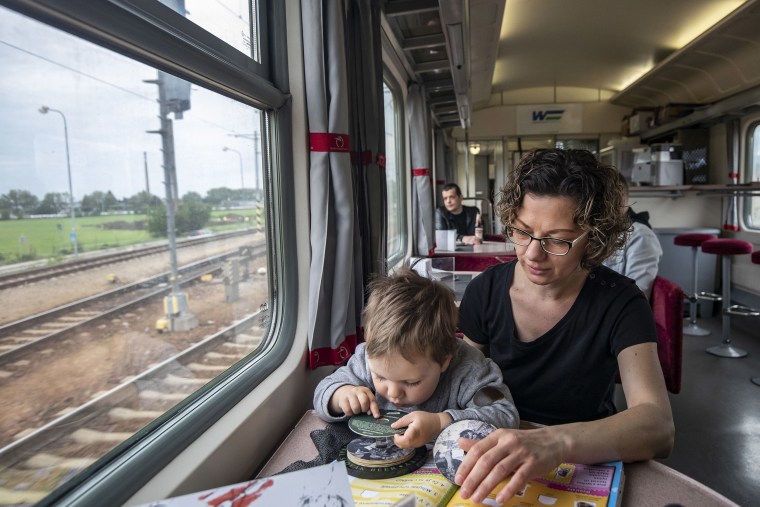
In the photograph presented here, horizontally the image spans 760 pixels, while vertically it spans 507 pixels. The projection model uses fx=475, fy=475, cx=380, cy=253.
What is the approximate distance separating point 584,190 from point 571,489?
2.62 feet

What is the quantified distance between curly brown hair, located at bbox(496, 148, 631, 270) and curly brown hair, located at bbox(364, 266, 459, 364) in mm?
397

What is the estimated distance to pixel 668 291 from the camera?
243 centimetres

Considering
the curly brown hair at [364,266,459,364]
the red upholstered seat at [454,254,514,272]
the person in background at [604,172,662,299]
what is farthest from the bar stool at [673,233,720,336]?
the curly brown hair at [364,266,459,364]

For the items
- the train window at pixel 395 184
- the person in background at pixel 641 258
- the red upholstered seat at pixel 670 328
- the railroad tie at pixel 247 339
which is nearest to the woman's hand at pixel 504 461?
the railroad tie at pixel 247 339

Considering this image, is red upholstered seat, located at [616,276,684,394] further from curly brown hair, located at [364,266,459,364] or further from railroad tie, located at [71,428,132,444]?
railroad tie, located at [71,428,132,444]

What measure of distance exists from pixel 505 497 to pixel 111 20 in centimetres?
113

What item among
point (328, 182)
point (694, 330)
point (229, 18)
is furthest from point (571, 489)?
point (694, 330)

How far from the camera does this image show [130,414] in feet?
3.65

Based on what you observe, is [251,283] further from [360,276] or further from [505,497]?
[505,497]

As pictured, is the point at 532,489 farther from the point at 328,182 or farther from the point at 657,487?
the point at 328,182

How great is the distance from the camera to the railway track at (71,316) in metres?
→ 0.83

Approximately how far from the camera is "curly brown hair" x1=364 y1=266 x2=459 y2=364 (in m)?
1.14

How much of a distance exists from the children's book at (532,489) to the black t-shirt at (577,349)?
0.41m

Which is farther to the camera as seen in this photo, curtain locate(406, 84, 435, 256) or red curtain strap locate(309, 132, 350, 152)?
curtain locate(406, 84, 435, 256)
